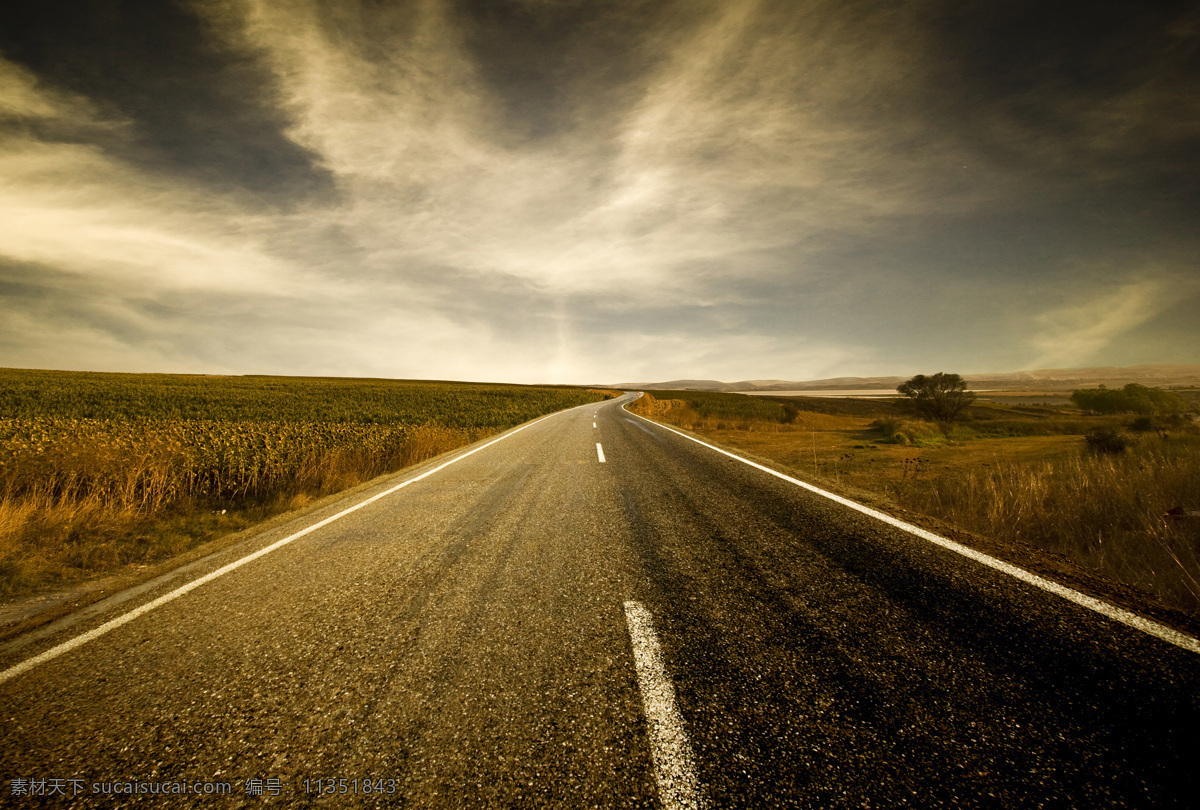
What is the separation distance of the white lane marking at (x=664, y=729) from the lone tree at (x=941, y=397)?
26.8m

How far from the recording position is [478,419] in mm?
21094

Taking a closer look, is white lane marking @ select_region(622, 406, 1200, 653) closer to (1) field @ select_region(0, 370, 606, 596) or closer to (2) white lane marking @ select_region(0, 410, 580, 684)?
(2) white lane marking @ select_region(0, 410, 580, 684)

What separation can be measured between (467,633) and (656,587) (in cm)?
132

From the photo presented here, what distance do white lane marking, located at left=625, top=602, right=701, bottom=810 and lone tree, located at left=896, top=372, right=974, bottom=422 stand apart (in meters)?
26.8

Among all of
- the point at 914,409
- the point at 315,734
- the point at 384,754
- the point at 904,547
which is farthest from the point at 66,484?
the point at 914,409

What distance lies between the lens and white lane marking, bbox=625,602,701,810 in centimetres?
147

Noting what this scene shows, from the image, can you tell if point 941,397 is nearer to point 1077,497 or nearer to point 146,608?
point 1077,497

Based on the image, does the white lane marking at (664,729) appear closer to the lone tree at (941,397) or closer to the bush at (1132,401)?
the bush at (1132,401)

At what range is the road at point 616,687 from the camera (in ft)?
5.06

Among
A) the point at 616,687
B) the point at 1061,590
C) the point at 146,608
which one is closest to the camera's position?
the point at 616,687

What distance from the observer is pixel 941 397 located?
2289 cm

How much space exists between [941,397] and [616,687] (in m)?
28.0

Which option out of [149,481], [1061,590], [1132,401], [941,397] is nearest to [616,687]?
[1061,590]

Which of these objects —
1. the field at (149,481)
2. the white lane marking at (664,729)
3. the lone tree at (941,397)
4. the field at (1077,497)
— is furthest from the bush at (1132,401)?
the field at (149,481)
